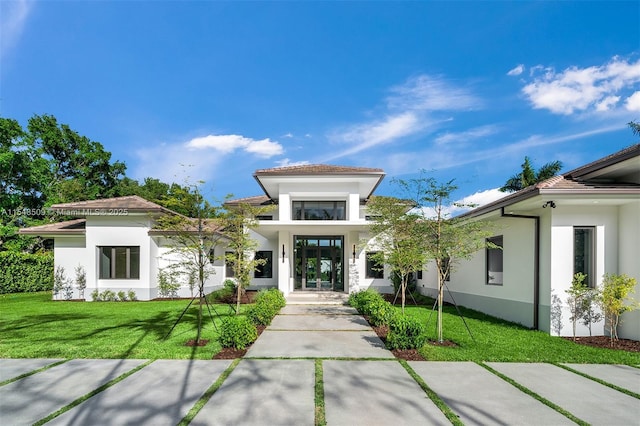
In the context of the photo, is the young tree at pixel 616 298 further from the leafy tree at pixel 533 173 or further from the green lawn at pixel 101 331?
the leafy tree at pixel 533 173

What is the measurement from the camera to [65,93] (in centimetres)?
1877

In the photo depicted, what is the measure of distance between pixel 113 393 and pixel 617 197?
36.5ft

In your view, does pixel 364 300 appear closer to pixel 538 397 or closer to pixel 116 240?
pixel 538 397

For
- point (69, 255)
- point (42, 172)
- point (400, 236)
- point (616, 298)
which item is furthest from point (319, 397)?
point (42, 172)

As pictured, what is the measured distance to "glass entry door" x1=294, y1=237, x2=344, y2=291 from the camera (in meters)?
17.1

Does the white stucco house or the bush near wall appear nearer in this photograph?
the white stucco house

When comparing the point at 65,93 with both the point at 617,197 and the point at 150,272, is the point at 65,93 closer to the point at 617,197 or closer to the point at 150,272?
the point at 150,272

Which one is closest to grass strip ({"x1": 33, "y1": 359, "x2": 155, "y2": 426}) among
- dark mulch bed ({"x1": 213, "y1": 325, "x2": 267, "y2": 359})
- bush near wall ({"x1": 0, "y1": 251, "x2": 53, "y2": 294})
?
dark mulch bed ({"x1": 213, "y1": 325, "x2": 267, "y2": 359})

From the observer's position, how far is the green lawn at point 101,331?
6.97 metres

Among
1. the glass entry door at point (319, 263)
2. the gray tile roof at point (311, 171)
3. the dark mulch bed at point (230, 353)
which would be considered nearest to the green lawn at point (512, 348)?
the dark mulch bed at point (230, 353)

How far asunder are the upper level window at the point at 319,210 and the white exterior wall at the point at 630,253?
10.5 m

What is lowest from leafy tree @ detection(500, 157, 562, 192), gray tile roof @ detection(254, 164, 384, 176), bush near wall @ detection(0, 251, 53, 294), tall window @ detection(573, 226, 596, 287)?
bush near wall @ detection(0, 251, 53, 294)

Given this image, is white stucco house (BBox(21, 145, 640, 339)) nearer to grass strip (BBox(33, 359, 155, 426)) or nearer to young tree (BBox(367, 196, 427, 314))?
young tree (BBox(367, 196, 427, 314))

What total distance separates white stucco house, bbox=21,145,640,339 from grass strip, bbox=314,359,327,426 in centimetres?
657
